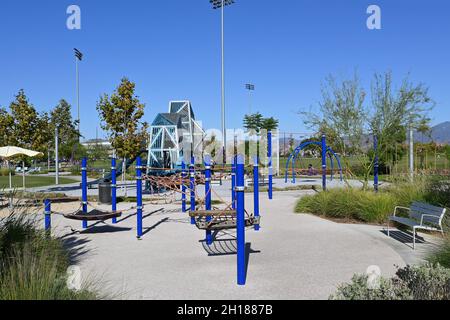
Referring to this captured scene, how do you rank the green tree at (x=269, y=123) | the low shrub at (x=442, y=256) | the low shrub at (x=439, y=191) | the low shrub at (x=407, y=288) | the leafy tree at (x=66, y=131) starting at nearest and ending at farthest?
1. the low shrub at (x=407, y=288)
2. the low shrub at (x=442, y=256)
3. the low shrub at (x=439, y=191)
4. the leafy tree at (x=66, y=131)
5. the green tree at (x=269, y=123)

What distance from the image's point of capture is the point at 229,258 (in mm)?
6809

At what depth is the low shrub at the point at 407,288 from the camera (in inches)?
148

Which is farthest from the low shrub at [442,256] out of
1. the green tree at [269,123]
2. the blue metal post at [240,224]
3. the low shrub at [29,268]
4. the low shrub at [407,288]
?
the green tree at [269,123]

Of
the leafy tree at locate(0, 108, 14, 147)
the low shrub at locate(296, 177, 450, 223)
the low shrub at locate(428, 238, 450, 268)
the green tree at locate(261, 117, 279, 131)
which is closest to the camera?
the low shrub at locate(428, 238, 450, 268)

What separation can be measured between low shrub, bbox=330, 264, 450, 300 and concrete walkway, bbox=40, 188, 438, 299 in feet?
1.92

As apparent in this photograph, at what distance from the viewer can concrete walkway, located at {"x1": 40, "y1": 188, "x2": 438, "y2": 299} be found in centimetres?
507

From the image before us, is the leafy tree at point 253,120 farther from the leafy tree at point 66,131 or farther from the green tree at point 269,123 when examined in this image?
the leafy tree at point 66,131

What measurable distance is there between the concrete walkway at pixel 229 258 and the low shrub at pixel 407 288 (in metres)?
0.59

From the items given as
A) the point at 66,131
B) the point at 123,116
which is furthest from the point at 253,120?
the point at 123,116

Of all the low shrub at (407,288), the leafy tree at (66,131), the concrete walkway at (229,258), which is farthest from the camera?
the leafy tree at (66,131)

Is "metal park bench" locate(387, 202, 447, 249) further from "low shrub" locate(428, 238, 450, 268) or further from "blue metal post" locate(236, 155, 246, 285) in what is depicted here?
"blue metal post" locate(236, 155, 246, 285)

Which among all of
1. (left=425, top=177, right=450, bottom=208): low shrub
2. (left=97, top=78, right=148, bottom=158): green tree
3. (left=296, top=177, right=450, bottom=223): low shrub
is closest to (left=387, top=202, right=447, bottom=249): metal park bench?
(left=425, top=177, right=450, bottom=208): low shrub

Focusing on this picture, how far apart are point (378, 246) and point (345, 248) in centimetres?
65
